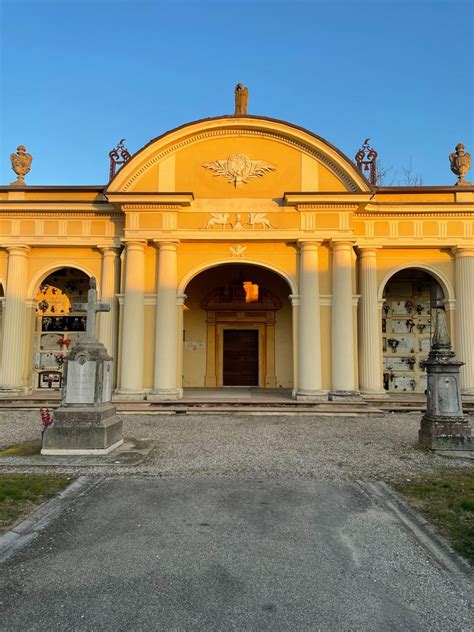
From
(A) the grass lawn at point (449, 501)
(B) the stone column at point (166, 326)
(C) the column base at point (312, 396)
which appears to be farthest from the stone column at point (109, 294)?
(A) the grass lawn at point (449, 501)

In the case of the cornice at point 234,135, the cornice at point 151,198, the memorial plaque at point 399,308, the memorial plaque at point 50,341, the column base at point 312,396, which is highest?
the cornice at point 234,135

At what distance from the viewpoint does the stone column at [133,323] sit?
12.2 m

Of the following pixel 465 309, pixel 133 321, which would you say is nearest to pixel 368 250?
pixel 465 309

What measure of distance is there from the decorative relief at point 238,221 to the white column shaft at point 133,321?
7.59ft

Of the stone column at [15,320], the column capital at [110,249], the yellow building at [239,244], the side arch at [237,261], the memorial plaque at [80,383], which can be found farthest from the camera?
the column capital at [110,249]

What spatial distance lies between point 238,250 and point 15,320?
7.43 m

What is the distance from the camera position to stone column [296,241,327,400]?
1224cm

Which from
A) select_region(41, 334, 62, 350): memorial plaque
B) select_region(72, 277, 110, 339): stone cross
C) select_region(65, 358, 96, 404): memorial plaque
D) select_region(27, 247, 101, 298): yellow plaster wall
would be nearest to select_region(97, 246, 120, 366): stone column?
select_region(27, 247, 101, 298): yellow plaster wall

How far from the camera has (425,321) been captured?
15305mm

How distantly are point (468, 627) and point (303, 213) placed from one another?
37.6ft

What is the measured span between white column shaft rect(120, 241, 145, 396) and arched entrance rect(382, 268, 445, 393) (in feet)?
28.3

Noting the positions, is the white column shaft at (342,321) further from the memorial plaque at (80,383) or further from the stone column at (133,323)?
the memorial plaque at (80,383)

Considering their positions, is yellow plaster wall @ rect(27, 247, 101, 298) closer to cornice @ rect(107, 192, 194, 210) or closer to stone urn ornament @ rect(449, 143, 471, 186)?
cornice @ rect(107, 192, 194, 210)

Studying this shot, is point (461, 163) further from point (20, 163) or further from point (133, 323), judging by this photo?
point (20, 163)
